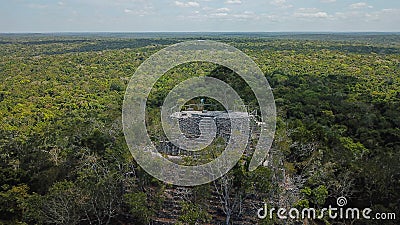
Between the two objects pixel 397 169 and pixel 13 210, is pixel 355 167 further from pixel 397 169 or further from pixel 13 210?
pixel 13 210

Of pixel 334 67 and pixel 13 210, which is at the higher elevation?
pixel 334 67

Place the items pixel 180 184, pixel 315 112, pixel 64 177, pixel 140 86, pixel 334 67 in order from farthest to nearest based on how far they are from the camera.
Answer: pixel 334 67
pixel 140 86
pixel 315 112
pixel 64 177
pixel 180 184

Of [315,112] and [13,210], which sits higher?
[315,112]

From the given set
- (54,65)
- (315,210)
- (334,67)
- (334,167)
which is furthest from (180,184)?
(54,65)

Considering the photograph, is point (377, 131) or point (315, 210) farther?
point (377, 131)

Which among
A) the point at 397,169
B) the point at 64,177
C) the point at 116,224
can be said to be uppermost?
the point at 397,169

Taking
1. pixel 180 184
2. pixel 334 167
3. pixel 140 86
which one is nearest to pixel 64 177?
pixel 180 184

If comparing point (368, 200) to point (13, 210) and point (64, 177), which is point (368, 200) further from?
point (13, 210)

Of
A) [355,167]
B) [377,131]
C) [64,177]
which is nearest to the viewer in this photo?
[355,167]

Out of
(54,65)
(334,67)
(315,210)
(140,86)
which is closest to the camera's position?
(315,210)
